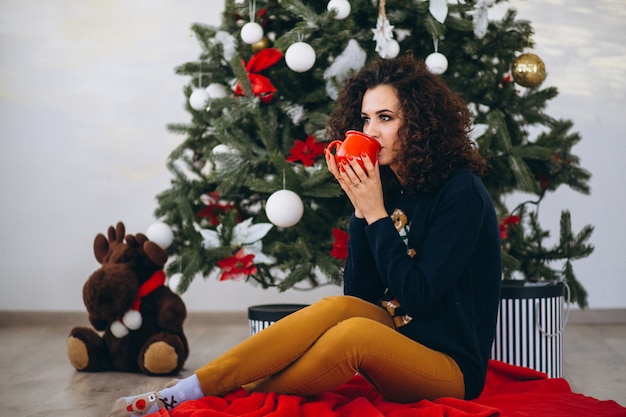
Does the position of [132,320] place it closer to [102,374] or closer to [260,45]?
[102,374]

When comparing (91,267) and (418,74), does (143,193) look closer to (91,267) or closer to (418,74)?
(91,267)

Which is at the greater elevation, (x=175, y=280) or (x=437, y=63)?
(x=437, y=63)

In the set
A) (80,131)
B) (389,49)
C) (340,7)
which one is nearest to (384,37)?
(389,49)

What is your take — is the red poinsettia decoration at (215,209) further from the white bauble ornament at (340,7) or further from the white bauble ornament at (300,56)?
the white bauble ornament at (340,7)

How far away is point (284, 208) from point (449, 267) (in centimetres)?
73

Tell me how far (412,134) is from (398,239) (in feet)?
0.86

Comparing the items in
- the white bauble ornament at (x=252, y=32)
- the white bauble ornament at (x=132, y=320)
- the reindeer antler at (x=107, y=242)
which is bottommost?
the white bauble ornament at (x=132, y=320)

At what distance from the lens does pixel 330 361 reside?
164 centimetres

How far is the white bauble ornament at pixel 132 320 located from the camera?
2.68 m

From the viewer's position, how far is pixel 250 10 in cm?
259

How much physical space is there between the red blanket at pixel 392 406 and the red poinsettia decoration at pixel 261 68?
105 centimetres

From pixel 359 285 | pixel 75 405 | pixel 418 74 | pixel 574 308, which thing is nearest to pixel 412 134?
pixel 418 74

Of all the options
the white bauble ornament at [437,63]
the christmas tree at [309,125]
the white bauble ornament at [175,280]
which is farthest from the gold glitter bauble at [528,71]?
the white bauble ornament at [175,280]

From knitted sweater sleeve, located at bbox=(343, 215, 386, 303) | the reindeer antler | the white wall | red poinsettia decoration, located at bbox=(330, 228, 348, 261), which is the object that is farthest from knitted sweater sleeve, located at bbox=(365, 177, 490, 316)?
the white wall
